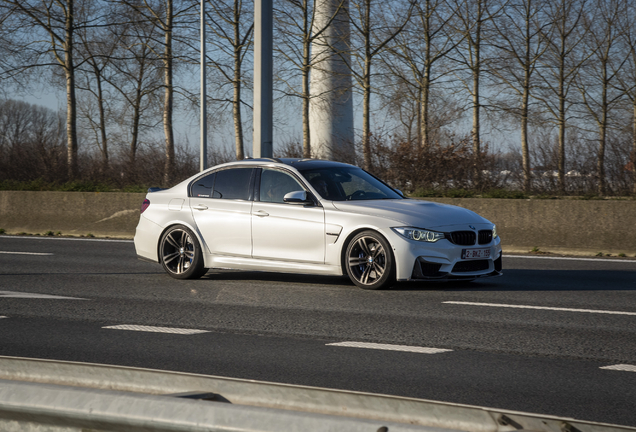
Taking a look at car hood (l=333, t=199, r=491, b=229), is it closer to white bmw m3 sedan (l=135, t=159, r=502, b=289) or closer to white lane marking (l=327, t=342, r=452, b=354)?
white bmw m3 sedan (l=135, t=159, r=502, b=289)

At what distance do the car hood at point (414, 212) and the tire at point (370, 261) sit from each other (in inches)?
11.9

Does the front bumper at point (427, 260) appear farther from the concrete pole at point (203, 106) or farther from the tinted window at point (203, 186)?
the concrete pole at point (203, 106)

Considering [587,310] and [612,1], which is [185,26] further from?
[587,310]

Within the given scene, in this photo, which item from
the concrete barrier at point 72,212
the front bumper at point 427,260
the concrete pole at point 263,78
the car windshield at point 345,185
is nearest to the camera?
the front bumper at point 427,260

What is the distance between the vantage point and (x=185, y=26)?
28000 millimetres

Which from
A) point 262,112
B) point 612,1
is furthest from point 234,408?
point 612,1

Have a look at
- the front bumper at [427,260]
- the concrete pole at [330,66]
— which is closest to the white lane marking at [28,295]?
the front bumper at [427,260]

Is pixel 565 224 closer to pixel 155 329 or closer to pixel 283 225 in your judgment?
pixel 283 225

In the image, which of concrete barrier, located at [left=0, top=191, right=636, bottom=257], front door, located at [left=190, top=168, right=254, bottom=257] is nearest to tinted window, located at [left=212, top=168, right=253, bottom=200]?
front door, located at [left=190, top=168, right=254, bottom=257]

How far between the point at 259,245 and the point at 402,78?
1932 centimetres

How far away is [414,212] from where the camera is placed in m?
9.05

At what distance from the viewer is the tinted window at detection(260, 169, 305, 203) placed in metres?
9.80

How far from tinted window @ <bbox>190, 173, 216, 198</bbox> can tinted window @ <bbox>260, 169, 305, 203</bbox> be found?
0.80 m

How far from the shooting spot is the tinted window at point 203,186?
1036 centimetres
